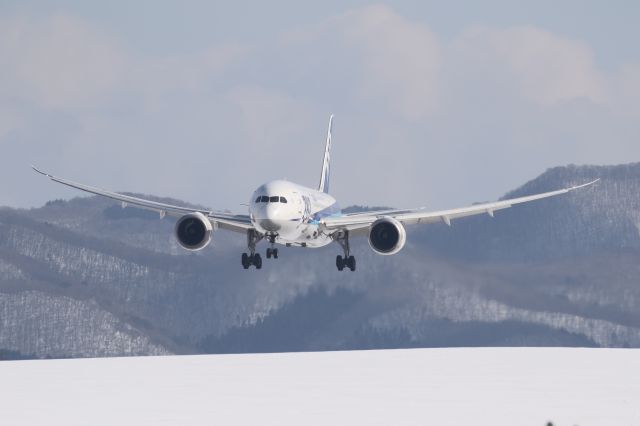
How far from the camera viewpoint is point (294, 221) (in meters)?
77.2

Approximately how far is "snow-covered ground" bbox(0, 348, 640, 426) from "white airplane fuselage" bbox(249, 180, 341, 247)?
10356 mm

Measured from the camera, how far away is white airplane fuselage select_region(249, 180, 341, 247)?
249ft

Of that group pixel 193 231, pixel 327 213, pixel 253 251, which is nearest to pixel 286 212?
pixel 253 251

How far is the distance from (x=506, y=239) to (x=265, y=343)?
40.2 meters

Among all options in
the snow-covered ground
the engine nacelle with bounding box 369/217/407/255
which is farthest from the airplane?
the snow-covered ground

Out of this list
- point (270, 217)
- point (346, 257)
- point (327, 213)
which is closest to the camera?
point (270, 217)

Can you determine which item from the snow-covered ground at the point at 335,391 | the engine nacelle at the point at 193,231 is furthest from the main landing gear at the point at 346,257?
the engine nacelle at the point at 193,231

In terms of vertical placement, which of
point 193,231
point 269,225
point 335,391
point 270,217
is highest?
point 193,231

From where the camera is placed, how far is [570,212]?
199 meters

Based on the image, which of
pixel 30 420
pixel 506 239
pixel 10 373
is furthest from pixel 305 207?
pixel 506 239

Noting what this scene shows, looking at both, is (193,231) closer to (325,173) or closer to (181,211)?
(181,211)

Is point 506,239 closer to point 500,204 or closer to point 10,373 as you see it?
point 10,373

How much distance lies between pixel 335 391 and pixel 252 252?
1335 centimetres

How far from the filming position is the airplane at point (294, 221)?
7656 cm
